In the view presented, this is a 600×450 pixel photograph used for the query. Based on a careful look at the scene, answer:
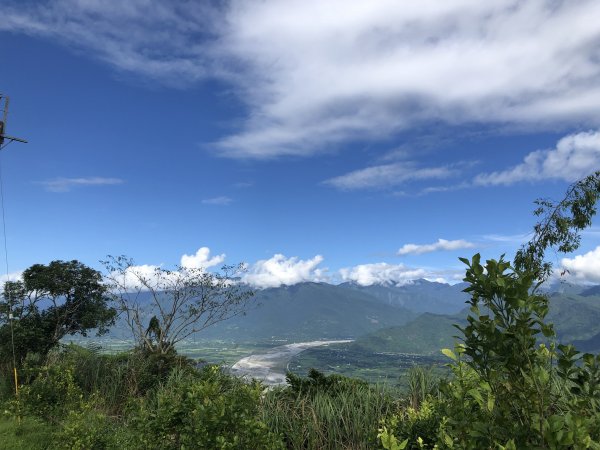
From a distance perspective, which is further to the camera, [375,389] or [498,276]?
[375,389]

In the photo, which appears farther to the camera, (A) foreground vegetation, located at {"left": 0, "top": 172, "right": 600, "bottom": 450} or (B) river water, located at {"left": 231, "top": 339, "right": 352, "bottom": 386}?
(B) river water, located at {"left": 231, "top": 339, "right": 352, "bottom": 386}

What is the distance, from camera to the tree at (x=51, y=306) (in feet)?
49.6

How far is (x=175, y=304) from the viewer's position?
1859 cm

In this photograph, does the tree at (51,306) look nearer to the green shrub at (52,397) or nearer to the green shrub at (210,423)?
the green shrub at (52,397)

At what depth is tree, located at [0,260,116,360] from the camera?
1511cm

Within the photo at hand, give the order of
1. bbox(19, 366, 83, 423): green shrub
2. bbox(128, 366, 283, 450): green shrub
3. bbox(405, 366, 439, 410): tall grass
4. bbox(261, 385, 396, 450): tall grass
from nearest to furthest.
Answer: bbox(128, 366, 283, 450): green shrub, bbox(261, 385, 396, 450): tall grass, bbox(405, 366, 439, 410): tall grass, bbox(19, 366, 83, 423): green shrub

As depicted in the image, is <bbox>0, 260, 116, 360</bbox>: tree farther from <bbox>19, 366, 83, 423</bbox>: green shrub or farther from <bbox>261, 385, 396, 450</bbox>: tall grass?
<bbox>261, 385, 396, 450</bbox>: tall grass

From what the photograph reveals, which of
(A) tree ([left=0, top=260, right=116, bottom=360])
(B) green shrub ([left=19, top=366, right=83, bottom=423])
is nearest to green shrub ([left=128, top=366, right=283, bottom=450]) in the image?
(B) green shrub ([left=19, top=366, right=83, bottom=423])

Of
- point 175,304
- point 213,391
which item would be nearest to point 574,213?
point 213,391

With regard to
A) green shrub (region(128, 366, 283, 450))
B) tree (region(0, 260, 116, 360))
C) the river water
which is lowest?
the river water

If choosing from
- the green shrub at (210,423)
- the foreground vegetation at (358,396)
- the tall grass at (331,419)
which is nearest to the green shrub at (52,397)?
the foreground vegetation at (358,396)

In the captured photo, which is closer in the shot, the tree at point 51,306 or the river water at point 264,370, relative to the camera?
the river water at point 264,370

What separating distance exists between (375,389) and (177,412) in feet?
13.7

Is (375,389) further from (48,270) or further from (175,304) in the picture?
(48,270)
